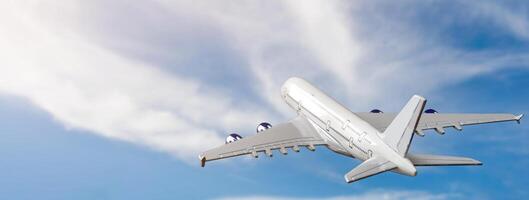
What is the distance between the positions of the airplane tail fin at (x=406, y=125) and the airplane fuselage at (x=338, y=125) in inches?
22.0

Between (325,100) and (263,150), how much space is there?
31.6 ft

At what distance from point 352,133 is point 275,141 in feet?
24.3

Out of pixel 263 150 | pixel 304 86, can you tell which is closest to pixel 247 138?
pixel 263 150

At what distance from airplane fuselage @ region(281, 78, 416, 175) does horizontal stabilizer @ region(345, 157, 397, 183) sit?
461mm

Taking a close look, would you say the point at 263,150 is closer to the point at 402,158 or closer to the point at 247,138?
the point at 247,138

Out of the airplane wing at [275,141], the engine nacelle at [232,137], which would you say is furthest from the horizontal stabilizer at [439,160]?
the engine nacelle at [232,137]

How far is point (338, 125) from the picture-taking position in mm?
55438

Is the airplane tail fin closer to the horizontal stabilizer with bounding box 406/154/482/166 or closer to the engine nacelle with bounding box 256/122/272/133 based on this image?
the horizontal stabilizer with bounding box 406/154/482/166

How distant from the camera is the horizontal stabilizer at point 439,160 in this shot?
158 feet

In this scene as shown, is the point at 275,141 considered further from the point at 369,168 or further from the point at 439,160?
the point at 439,160

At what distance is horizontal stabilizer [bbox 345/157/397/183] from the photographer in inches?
1768

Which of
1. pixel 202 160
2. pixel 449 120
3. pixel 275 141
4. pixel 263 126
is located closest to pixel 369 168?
pixel 275 141

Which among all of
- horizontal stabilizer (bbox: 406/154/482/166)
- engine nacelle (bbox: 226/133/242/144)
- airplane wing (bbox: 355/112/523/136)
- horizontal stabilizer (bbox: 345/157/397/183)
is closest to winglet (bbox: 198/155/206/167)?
engine nacelle (bbox: 226/133/242/144)

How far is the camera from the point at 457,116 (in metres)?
62.4
